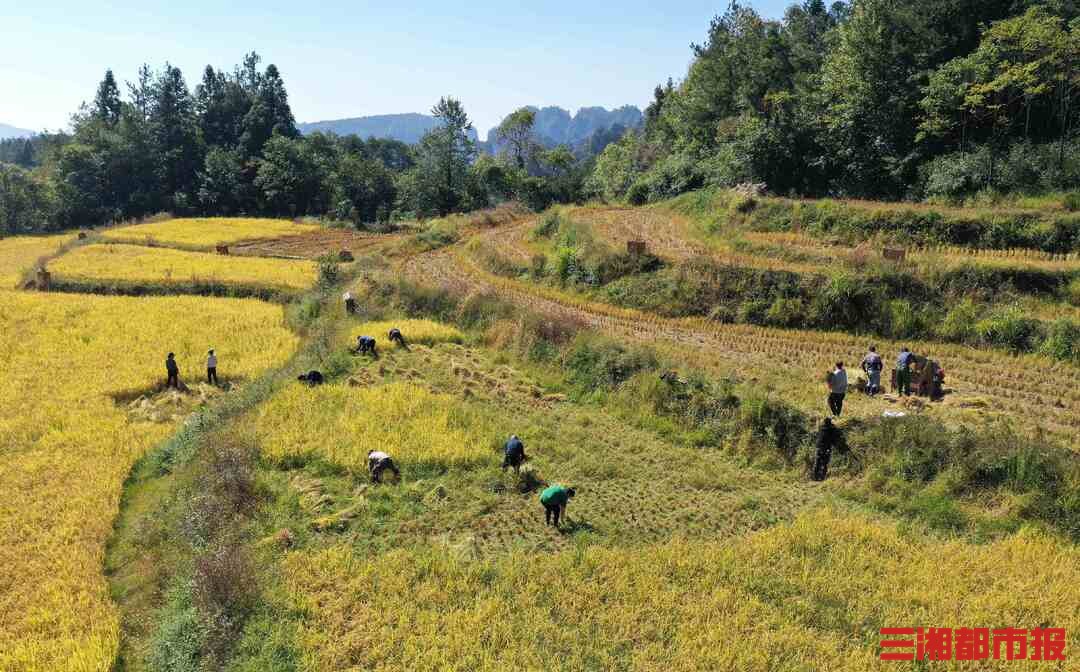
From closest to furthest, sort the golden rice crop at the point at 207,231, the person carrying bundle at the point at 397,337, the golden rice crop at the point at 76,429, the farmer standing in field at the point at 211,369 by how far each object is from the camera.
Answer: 1. the golden rice crop at the point at 76,429
2. the farmer standing in field at the point at 211,369
3. the person carrying bundle at the point at 397,337
4. the golden rice crop at the point at 207,231

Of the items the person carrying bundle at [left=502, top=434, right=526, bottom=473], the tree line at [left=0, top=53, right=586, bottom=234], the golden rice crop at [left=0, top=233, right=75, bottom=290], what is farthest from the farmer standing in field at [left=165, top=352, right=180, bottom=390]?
the tree line at [left=0, top=53, right=586, bottom=234]

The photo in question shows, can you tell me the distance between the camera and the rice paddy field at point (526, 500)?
30.7ft

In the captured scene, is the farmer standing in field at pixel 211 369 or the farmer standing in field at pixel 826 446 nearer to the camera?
the farmer standing in field at pixel 826 446

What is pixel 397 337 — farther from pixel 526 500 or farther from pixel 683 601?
pixel 683 601

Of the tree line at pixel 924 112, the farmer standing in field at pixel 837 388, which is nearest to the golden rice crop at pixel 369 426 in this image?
the farmer standing in field at pixel 837 388

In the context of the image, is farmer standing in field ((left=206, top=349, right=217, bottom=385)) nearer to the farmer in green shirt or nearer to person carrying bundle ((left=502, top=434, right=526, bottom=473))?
person carrying bundle ((left=502, top=434, right=526, bottom=473))

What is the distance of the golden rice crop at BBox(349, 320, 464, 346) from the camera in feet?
75.7

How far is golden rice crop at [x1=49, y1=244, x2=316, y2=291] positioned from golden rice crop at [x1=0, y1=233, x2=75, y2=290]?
2.10m

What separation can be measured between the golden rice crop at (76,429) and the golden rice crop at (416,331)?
8.82 feet

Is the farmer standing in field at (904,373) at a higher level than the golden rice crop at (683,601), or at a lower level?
higher

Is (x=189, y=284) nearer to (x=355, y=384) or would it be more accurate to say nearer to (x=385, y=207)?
(x=355, y=384)

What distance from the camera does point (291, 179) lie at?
65.8 m

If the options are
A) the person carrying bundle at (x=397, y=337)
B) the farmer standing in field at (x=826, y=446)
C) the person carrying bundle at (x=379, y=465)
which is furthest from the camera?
the person carrying bundle at (x=397, y=337)

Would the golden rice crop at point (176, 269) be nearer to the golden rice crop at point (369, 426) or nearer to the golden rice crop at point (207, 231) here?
the golden rice crop at point (207, 231)
